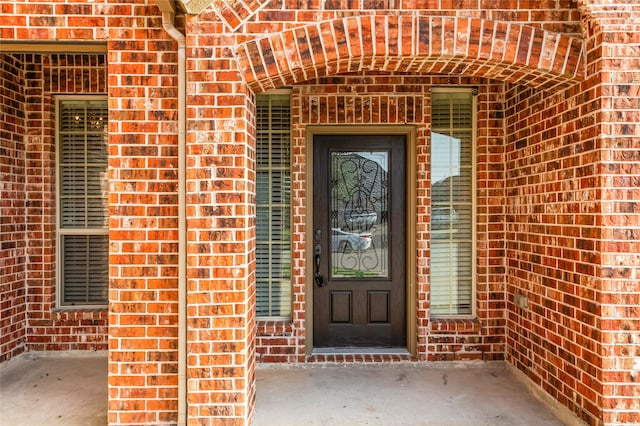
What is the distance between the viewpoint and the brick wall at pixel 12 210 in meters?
4.48

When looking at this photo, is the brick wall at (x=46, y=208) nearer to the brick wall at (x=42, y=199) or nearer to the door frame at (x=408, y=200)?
the brick wall at (x=42, y=199)

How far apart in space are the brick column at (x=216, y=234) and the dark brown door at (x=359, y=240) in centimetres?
172

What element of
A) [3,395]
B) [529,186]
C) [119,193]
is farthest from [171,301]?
[529,186]

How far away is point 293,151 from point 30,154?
2725 millimetres

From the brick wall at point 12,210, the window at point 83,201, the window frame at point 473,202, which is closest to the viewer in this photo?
the brick wall at point 12,210

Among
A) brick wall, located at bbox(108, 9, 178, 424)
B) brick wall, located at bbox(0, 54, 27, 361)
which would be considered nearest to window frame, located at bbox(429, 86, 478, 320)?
brick wall, located at bbox(108, 9, 178, 424)

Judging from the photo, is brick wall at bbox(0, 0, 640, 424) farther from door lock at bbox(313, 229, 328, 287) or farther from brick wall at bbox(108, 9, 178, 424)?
door lock at bbox(313, 229, 328, 287)

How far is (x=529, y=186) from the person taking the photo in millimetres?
4074

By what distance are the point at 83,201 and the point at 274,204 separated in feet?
6.68

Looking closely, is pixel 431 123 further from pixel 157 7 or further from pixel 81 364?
pixel 81 364

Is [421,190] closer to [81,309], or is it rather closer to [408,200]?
[408,200]

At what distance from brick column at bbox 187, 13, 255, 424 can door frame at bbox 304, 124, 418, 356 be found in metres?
1.60

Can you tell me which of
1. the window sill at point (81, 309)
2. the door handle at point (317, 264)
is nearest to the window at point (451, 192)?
the door handle at point (317, 264)

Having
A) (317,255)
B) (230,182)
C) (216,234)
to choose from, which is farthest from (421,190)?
(216,234)
